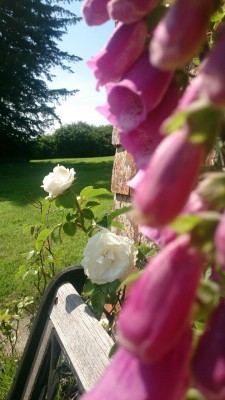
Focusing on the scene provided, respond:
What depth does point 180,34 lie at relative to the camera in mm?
241

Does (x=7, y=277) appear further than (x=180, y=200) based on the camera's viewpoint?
Yes

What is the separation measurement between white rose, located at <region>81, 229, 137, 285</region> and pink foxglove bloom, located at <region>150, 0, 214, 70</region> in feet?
2.94

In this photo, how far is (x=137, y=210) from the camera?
0.73ft

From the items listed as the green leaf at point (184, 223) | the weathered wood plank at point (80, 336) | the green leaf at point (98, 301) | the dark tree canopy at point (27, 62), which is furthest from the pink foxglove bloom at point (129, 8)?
the dark tree canopy at point (27, 62)

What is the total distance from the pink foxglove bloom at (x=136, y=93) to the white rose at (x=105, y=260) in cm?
80

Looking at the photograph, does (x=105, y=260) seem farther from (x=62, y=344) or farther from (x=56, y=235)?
(x=56, y=235)

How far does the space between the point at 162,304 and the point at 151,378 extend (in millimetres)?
41

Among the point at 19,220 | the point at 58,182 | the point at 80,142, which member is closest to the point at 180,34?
the point at 58,182

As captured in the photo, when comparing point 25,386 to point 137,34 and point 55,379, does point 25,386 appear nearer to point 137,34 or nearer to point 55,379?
point 55,379

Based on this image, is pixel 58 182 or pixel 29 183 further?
pixel 29 183

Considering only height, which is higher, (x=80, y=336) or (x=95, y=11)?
(x=95, y=11)

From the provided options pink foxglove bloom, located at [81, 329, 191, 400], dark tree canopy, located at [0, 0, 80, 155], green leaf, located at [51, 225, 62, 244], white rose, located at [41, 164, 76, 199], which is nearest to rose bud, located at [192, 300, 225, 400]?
pink foxglove bloom, located at [81, 329, 191, 400]

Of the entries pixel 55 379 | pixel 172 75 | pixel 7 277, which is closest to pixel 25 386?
pixel 55 379

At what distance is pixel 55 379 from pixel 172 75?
1072 mm
